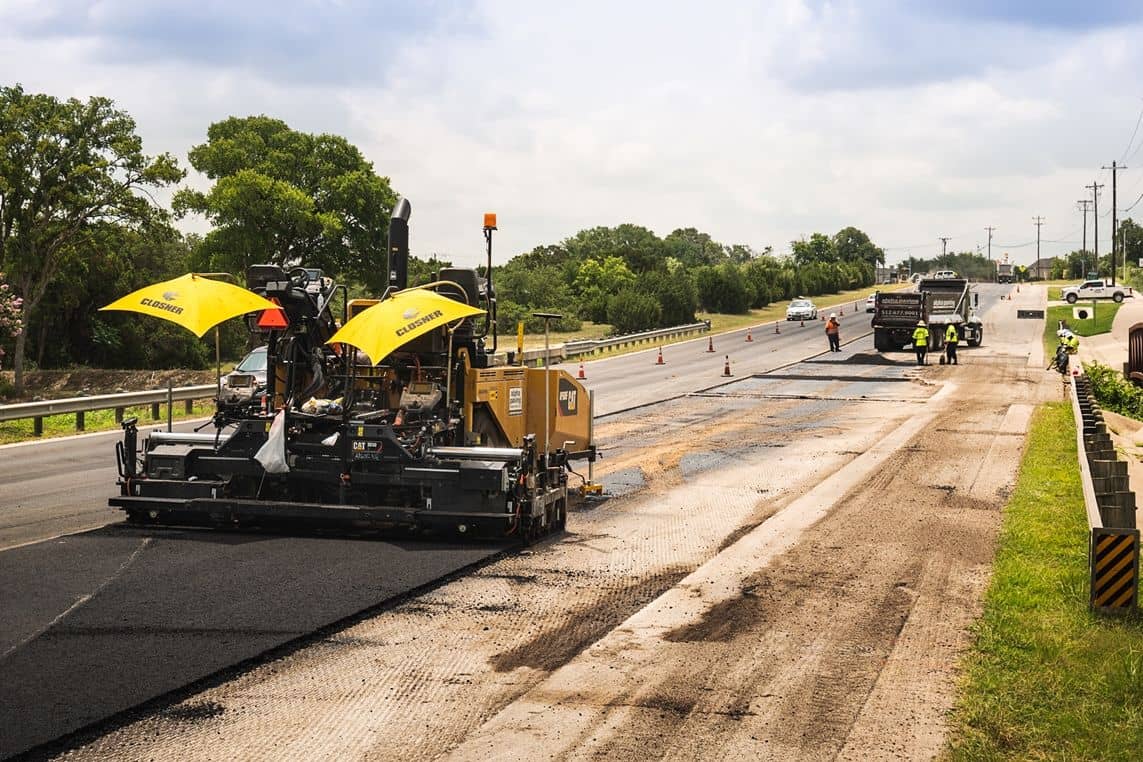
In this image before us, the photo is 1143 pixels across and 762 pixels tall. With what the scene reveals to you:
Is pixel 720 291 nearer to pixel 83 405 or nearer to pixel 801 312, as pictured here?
pixel 801 312

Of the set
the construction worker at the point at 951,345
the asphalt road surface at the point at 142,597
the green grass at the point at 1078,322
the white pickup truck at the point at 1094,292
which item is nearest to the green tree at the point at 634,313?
the green grass at the point at 1078,322

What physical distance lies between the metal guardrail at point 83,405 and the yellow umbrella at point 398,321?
11814 mm

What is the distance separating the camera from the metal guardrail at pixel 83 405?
2342 cm

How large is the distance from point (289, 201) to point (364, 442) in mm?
41194

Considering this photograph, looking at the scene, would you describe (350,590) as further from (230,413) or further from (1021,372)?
(1021,372)

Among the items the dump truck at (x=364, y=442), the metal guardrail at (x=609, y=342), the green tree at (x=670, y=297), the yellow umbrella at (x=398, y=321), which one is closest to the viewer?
the yellow umbrella at (x=398, y=321)

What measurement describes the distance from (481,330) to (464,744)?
22.4 feet

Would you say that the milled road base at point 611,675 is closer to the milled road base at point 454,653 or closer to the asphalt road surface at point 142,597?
the milled road base at point 454,653

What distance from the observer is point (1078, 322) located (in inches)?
2670

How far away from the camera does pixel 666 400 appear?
3045 centimetres

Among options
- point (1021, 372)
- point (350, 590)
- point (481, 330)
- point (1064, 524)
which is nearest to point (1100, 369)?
point (1021, 372)

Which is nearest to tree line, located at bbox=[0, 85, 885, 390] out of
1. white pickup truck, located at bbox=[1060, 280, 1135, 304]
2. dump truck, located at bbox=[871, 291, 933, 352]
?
dump truck, located at bbox=[871, 291, 933, 352]

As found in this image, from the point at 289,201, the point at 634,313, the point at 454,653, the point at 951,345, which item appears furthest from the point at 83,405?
the point at 634,313

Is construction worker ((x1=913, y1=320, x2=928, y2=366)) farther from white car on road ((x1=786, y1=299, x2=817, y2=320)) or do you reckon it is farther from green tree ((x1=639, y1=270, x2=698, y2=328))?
white car on road ((x1=786, y1=299, x2=817, y2=320))
